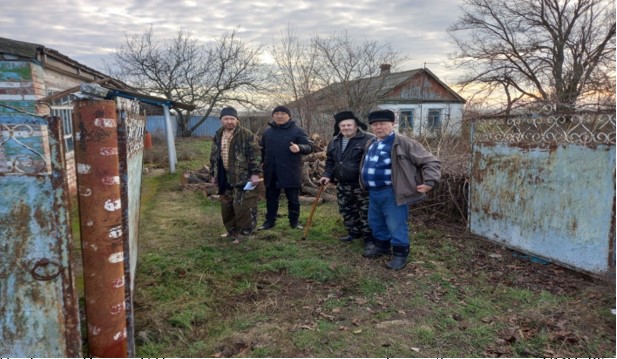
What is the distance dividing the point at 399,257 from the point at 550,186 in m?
1.73

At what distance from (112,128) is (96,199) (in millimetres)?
407

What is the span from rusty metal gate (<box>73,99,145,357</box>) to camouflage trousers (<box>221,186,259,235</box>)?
2648 mm

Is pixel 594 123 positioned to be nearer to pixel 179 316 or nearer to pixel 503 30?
pixel 179 316

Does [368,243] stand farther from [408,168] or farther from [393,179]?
[408,168]

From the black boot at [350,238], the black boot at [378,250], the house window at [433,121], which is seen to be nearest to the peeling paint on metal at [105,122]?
the black boot at [378,250]

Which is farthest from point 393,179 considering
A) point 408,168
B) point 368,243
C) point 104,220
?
point 104,220

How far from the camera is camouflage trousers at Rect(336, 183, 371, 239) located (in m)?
5.07

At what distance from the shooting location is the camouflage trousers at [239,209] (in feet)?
16.7

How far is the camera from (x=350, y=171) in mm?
4930

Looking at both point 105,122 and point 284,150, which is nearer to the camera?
point 105,122

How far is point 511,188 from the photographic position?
4660 mm

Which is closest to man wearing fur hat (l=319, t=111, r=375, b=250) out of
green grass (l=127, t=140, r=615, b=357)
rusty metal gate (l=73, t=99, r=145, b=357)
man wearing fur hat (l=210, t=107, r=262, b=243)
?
green grass (l=127, t=140, r=615, b=357)

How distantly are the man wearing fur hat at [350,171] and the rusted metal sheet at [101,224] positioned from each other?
3085 millimetres

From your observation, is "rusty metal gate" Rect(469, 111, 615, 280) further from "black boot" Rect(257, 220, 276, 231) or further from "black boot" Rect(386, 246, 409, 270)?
"black boot" Rect(257, 220, 276, 231)
